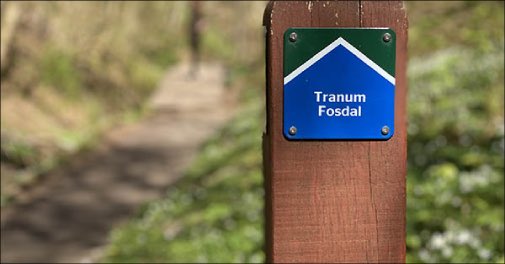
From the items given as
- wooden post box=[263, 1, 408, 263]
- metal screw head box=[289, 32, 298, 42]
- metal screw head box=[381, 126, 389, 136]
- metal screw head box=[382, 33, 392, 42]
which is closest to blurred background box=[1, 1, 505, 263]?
wooden post box=[263, 1, 408, 263]

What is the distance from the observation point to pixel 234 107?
76.2 ft

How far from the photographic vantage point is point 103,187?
1188 centimetres

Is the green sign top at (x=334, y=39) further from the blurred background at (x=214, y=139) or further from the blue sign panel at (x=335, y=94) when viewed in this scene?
the blurred background at (x=214, y=139)

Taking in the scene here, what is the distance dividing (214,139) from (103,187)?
455 centimetres

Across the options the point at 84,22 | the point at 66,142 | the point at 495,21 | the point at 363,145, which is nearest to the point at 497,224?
the point at 495,21

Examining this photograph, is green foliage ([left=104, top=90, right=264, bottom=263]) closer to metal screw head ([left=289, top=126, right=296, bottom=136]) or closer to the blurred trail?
the blurred trail

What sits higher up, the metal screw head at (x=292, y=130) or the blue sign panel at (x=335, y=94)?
the blue sign panel at (x=335, y=94)

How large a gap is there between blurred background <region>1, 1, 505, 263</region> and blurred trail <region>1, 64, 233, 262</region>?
0.28 feet

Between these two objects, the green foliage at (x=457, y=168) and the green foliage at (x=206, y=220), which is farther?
the green foliage at (x=206, y=220)

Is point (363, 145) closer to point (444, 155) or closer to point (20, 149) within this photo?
point (444, 155)

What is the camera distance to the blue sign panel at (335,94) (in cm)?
227

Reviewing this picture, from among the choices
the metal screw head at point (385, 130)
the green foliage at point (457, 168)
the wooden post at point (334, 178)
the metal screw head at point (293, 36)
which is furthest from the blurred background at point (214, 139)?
the metal screw head at point (293, 36)

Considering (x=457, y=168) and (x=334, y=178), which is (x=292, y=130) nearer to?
(x=334, y=178)

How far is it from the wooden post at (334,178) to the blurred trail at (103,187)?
5758mm
